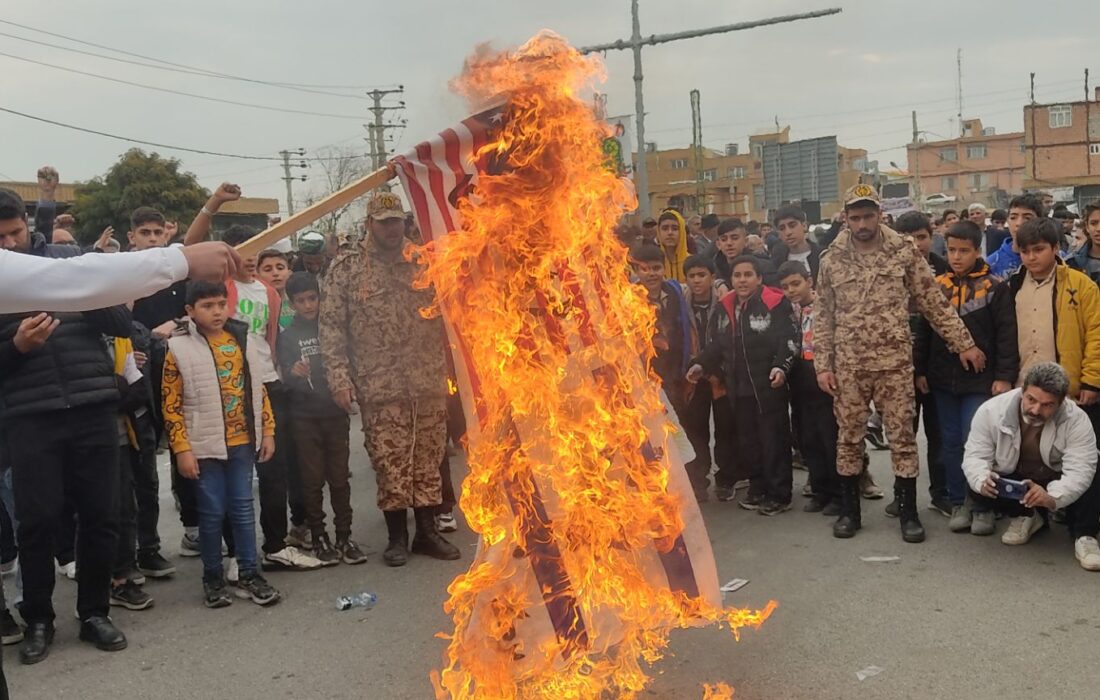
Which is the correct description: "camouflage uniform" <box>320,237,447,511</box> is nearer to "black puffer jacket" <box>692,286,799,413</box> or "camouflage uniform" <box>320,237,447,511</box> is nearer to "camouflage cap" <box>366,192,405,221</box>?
"camouflage cap" <box>366,192,405,221</box>

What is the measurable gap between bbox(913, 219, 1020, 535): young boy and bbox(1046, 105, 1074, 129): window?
197 feet

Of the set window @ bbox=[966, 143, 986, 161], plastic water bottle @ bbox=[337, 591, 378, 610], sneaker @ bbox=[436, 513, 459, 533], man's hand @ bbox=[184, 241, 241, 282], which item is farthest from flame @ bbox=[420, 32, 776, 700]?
window @ bbox=[966, 143, 986, 161]

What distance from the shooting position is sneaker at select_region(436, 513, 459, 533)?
6.43 m

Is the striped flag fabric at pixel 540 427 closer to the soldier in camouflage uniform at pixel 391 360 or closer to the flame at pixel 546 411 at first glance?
the flame at pixel 546 411

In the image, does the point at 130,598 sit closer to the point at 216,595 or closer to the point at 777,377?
the point at 216,595

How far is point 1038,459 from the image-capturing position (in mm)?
5336

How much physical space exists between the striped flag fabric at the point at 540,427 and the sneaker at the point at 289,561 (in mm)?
2627

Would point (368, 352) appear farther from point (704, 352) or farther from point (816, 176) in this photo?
point (816, 176)

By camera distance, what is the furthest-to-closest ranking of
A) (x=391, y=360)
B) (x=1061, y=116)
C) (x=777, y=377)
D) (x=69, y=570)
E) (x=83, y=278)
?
1. (x=1061, y=116)
2. (x=777, y=377)
3. (x=69, y=570)
4. (x=391, y=360)
5. (x=83, y=278)

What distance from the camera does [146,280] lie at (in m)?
2.31

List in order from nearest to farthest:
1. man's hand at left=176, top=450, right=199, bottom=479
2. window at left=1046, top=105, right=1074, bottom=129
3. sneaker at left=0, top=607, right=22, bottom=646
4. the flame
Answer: the flame, sneaker at left=0, top=607, right=22, bottom=646, man's hand at left=176, top=450, right=199, bottom=479, window at left=1046, top=105, right=1074, bottom=129

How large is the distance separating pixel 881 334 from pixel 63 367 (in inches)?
184

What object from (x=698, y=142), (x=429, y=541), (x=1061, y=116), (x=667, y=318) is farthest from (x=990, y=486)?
(x=1061, y=116)

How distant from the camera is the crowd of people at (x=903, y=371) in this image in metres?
5.33
